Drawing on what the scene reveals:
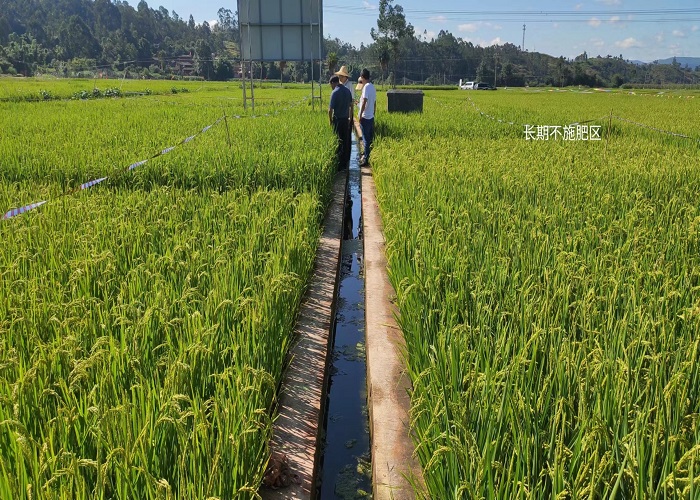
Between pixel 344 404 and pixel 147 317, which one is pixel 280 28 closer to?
pixel 344 404

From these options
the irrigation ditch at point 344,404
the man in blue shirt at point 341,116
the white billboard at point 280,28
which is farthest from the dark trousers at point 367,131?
the white billboard at point 280,28

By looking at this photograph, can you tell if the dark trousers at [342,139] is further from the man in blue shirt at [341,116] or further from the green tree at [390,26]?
the green tree at [390,26]

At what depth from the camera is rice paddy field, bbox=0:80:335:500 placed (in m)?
1.62

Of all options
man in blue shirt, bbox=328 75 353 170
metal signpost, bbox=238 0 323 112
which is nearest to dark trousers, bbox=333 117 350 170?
man in blue shirt, bbox=328 75 353 170

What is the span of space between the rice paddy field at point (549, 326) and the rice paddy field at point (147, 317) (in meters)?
0.61

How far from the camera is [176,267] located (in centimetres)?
314

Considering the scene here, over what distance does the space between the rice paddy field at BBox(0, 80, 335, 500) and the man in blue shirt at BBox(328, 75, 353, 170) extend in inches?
89.8

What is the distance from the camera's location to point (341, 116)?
350 inches

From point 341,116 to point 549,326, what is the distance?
22.8 ft

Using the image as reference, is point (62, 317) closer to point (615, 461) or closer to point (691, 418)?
point (615, 461)

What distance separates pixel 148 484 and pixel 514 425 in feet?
3.24

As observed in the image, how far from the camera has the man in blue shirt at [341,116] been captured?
8.63 metres

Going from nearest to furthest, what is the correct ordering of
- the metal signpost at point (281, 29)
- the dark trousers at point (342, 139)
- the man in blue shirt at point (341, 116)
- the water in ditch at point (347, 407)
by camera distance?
1. the water in ditch at point (347, 407)
2. the man in blue shirt at point (341, 116)
3. the dark trousers at point (342, 139)
4. the metal signpost at point (281, 29)

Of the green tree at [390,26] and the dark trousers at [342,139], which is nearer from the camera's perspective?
the dark trousers at [342,139]
